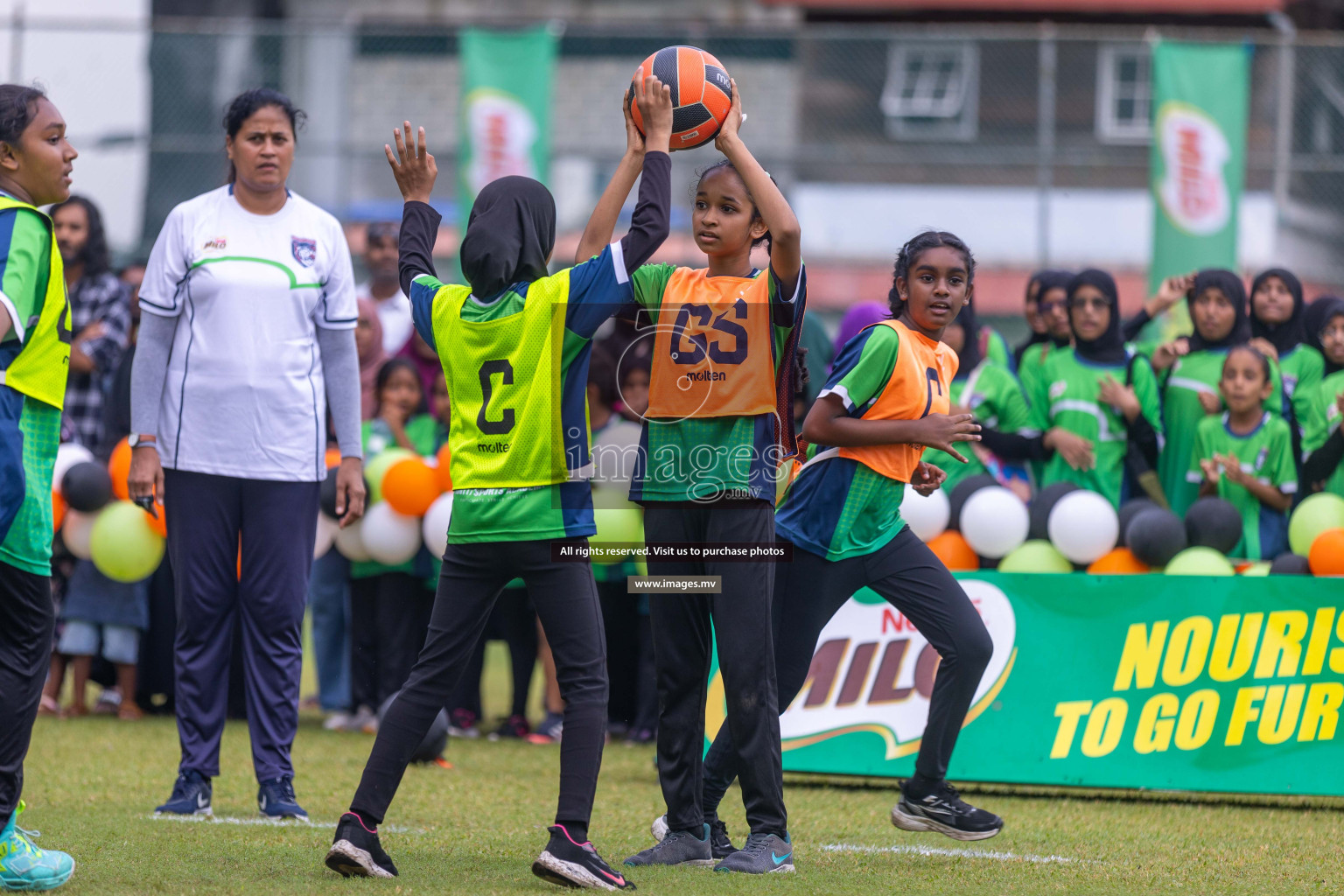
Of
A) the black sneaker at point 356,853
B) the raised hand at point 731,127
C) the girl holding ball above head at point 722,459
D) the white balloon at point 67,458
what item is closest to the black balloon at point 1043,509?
the girl holding ball above head at point 722,459

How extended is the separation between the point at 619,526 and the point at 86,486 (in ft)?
8.95

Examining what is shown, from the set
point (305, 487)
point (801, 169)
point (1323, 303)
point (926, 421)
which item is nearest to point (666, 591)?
point (926, 421)

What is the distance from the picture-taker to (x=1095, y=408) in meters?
8.00

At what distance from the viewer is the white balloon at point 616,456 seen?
7453 mm

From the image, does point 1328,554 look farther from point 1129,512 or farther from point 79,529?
→ point 79,529

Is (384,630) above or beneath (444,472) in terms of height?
beneath

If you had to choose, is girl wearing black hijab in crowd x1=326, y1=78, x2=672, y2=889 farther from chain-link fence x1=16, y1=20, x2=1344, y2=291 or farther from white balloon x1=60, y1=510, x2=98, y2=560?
chain-link fence x1=16, y1=20, x2=1344, y2=291

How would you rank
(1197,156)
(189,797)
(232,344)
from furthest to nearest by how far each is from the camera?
1. (1197,156)
2. (232,344)
3. (189,797)

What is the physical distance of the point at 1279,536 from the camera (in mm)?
7230

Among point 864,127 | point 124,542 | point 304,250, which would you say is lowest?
point 124,542

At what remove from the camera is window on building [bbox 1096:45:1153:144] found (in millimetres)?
18969

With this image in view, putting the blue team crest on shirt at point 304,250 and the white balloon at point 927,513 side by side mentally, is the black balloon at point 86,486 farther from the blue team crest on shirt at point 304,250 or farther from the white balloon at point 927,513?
the white balloon at point 927,513

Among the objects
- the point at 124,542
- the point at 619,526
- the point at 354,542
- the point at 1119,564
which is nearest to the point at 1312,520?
the point at 1119,564

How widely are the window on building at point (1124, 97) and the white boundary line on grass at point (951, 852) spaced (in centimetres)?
1532
